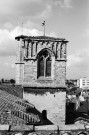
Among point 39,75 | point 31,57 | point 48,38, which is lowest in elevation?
point 39,75

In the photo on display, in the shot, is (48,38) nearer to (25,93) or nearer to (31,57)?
(31,57)

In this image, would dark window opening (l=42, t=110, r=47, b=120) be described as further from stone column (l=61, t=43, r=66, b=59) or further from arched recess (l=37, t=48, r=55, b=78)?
stone column (l=61, t=43, r=66, b=59)

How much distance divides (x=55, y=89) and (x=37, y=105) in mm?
2054

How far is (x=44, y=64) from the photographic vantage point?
1967cm

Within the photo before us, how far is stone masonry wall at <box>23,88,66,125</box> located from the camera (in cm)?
1927

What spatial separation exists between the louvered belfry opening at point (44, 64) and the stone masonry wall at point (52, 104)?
5.79 ft

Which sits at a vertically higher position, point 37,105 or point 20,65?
point 20,65

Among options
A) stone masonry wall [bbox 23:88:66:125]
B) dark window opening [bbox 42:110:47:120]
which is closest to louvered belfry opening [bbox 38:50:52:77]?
stone masonry wall [bbox 23:88:66:125]

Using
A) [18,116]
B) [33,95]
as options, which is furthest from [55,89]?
[18,116]

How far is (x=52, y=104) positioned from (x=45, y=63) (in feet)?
11.7

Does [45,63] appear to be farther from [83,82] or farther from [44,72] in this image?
[83,82]

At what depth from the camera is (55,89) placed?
766 inches

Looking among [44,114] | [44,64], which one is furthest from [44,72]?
[44,114]

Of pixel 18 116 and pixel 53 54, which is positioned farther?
pixel 53 54
